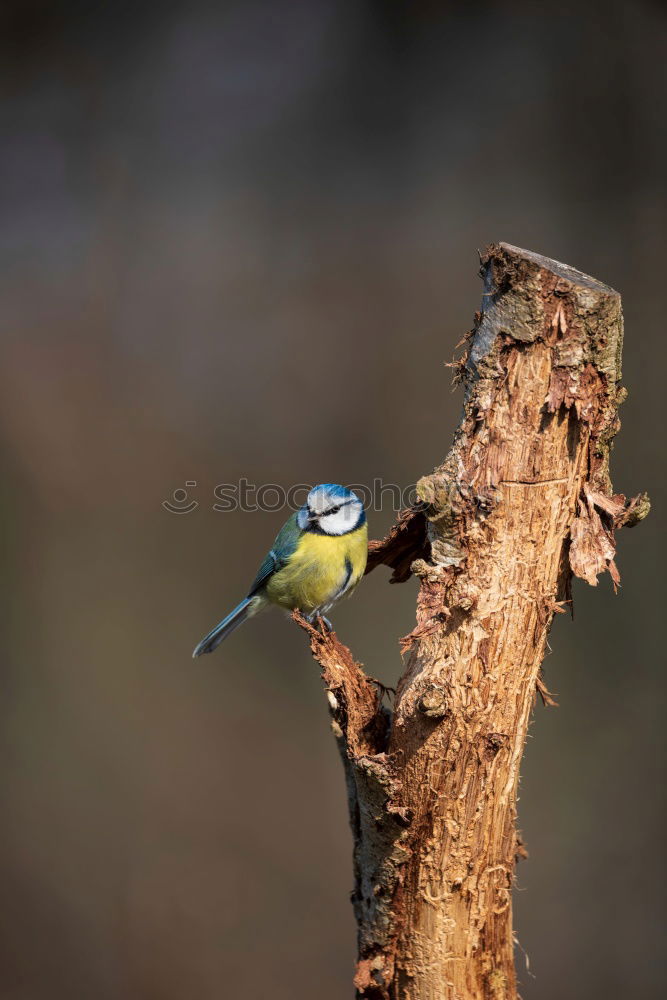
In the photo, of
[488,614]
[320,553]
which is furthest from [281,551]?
[488,614]

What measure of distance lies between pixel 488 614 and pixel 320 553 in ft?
2.85

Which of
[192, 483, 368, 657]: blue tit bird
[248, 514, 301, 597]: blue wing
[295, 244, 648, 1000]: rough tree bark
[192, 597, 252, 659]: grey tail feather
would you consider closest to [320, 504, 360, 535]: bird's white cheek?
[192, 483, 368, 657]: blue tit bird

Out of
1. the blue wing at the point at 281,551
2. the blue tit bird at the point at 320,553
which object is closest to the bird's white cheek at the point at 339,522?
the blue tit bird at the point at 320,553

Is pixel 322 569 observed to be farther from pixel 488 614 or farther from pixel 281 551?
pixel 488 614

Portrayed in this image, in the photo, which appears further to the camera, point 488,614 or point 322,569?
point 322,569

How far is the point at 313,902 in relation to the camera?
123 inches

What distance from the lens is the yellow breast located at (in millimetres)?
2166

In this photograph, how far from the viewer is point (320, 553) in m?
2.19

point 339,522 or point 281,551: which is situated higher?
point 339,522

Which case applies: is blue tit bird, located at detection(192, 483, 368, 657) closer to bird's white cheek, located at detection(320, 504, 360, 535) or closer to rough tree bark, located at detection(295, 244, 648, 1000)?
bird's white cheek, located at detection(320, 504, 360, 535)

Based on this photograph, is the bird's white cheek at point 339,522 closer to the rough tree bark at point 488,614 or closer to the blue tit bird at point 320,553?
the blue tit bird at point 320,553

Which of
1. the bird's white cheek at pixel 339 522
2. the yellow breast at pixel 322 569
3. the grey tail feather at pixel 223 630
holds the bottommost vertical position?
the grey tail feather at pixel 223 630

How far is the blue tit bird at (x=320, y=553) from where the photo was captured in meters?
2.18

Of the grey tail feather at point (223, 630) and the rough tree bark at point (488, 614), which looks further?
the grey tail feather at point (223, 630)
